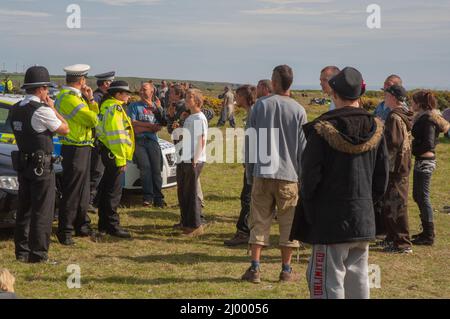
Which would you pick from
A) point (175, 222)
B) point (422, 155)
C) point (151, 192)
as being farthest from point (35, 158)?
point (422, 155)

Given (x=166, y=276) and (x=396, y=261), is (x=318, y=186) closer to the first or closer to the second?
(x=166, y=276)

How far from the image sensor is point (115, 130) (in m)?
8.55

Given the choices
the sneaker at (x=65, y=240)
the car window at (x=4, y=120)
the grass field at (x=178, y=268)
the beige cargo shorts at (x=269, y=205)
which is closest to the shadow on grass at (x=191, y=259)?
the grass field at (x=178, y=268)

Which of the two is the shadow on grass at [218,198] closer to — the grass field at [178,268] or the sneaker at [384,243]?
the grass field at [178,268]

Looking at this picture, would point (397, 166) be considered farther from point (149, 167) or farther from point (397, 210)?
Answer: point (149, 167)

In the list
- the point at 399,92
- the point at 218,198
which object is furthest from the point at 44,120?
the point at 218,198

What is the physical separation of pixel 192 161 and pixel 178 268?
188 centimetres

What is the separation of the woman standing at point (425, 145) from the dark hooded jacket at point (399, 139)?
424 millimetres

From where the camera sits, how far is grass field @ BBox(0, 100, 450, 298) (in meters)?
6.53

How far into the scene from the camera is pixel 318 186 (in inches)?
196

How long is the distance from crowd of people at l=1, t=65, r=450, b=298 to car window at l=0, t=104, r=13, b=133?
4.16 ft
